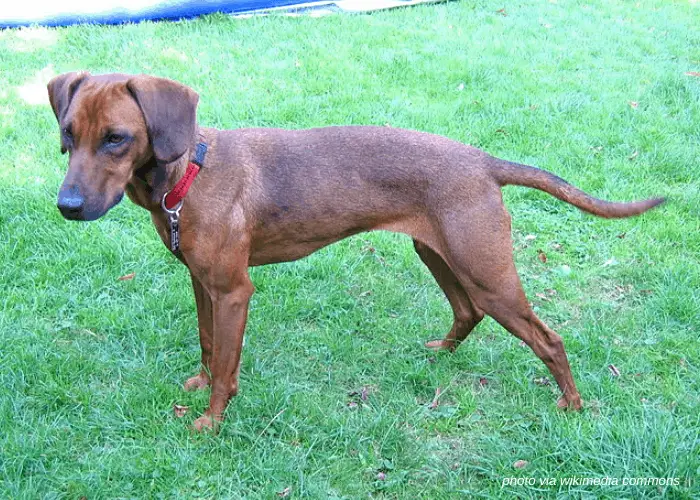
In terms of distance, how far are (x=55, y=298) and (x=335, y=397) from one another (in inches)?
76.7

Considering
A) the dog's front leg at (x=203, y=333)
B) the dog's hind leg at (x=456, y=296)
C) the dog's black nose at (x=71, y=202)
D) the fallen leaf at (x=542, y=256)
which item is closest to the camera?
the dog's black nose at (x=71, y=202)

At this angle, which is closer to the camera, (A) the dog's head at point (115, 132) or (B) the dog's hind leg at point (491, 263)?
(A) the dog's head at point (115, 132)

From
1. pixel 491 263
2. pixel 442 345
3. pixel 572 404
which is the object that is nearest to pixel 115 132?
pixel 491 263

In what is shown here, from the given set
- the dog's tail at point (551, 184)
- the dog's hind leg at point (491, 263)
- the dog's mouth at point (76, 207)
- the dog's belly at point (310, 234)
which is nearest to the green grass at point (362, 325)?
the dog's hind leg at point (491, 263)

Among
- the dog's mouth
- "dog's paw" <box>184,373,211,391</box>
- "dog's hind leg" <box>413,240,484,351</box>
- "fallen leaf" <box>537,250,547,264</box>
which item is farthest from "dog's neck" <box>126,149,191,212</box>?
"fallen leaf" <box>537,250,547,264</box>

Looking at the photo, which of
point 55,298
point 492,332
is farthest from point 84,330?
point 492,332

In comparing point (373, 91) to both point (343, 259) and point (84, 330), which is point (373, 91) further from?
point (84, 330)

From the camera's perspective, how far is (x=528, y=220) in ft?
17.1

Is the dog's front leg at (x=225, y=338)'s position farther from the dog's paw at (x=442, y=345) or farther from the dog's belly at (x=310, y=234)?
the dog's paw at (x=442, y=345)

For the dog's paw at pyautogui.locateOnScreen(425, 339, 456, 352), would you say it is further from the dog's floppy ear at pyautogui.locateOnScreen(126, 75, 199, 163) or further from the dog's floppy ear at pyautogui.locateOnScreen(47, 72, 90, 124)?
the dog's floppy ear at pyautogui.locateOnScreen(47, 72, 90, 124)

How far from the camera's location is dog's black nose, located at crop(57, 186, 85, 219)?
260cm

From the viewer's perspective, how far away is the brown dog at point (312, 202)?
303 centimetres

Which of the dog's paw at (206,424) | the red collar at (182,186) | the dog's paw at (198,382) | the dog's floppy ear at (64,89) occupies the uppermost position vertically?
the dog's floppy ear at (64,89)

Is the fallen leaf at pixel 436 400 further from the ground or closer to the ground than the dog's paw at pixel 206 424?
further from the ground
